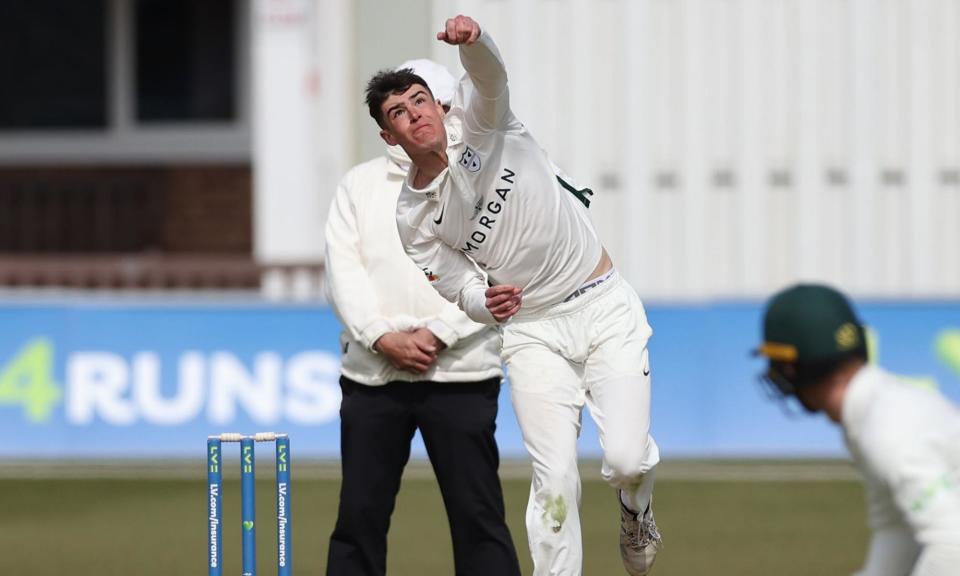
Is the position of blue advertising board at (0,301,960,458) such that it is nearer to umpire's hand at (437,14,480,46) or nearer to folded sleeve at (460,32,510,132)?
folded sleeve at (460,32,510,132)

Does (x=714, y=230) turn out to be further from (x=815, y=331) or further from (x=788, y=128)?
(x=815, y=331)

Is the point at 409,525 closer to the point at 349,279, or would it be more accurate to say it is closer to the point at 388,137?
the point at 349,279

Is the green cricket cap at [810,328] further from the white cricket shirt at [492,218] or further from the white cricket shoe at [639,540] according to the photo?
the white cricket shoe at [639,540]

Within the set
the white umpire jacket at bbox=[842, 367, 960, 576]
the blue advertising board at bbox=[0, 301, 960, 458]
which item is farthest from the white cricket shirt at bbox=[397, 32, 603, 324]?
the blue advertising board at bbox=[0, 301, 960, 458]

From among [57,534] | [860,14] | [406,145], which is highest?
[860,14]

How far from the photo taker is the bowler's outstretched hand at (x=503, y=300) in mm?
4629

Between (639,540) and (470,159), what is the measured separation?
1.38 metres

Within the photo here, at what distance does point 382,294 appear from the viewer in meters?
5.30

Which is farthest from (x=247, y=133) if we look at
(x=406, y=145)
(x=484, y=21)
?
(x=406, y=145)

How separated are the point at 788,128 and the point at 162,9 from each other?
735cm

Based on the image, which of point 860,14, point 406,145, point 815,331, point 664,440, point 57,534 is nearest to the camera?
point 815,331

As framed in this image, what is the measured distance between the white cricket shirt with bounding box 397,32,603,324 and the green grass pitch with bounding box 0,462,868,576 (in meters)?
1.80

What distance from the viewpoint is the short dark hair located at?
4.72 meters

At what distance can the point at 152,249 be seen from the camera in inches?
643
